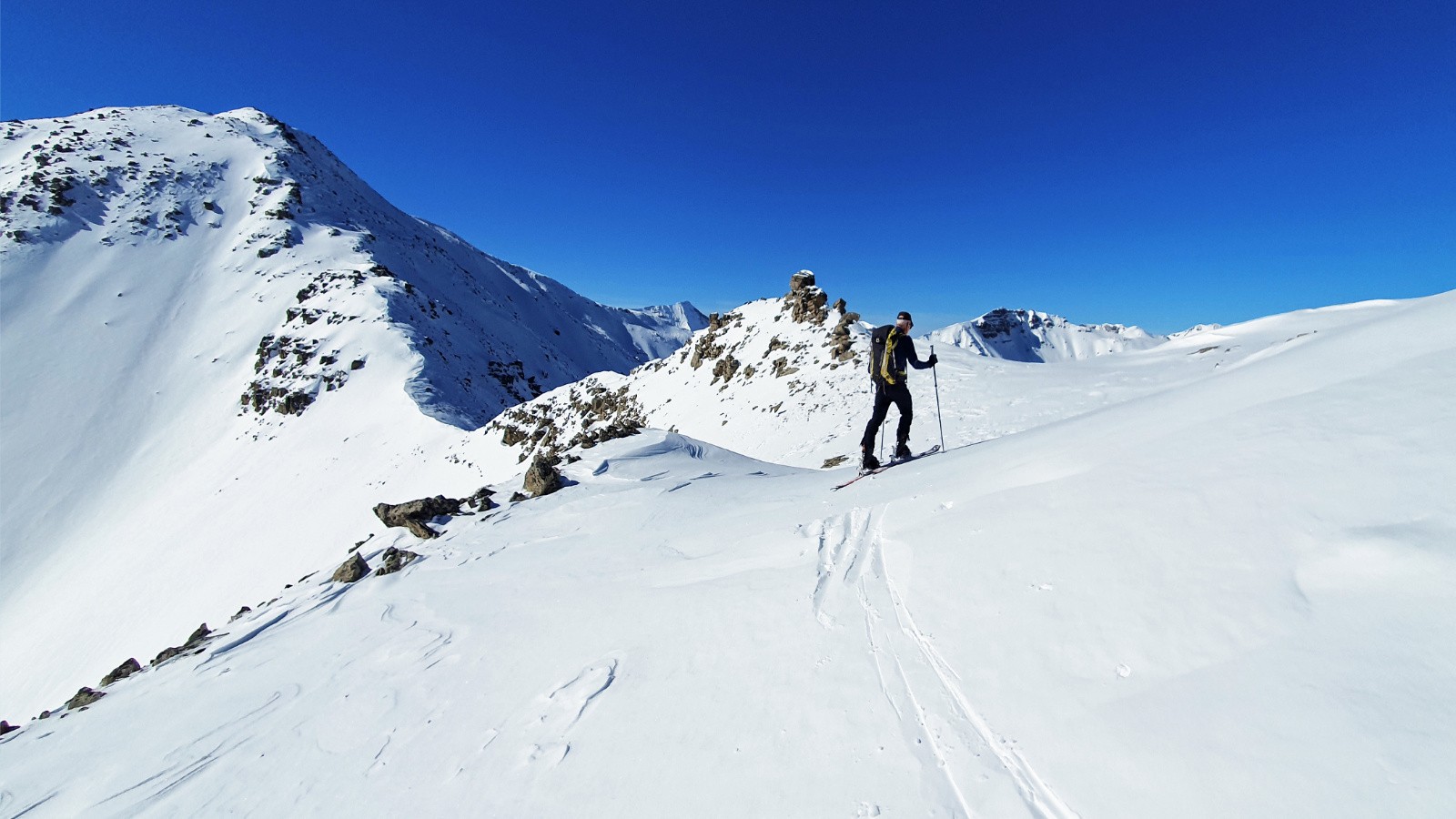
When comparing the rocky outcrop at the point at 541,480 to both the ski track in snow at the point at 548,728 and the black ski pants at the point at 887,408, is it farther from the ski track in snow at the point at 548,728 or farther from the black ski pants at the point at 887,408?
the ski track in snow at the point at 548,728

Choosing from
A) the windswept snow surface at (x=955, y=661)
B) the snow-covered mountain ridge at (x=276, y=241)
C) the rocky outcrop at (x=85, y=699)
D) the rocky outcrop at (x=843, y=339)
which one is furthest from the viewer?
the snow-covered mountain ridge at (x=276, y=241)

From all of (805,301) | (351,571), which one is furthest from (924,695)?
(805,301)

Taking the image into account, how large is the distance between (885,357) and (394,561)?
8.13m

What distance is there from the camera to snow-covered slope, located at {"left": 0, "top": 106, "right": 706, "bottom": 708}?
21422 millimetres

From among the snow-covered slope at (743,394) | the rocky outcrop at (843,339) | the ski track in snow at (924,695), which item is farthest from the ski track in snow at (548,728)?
the rocky outcrop at (843,339)

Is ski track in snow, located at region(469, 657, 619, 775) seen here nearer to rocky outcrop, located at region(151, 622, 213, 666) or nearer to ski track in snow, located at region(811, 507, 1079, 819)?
ski track in snow, located at region(811, 507, 1079, 819)

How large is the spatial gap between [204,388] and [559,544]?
42.6m

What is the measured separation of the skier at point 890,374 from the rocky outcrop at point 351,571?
786 cm

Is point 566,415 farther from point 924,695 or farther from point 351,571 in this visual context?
point 924,695

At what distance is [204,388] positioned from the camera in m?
34.8

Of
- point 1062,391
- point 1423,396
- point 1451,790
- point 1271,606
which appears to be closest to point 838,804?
point 1451,790

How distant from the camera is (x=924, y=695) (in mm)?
3135

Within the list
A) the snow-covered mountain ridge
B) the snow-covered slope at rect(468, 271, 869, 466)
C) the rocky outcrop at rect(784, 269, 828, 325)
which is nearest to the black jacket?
the snow-covered slope at rect(468, 271, 869, 466)

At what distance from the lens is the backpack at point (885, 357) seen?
8.77 m
